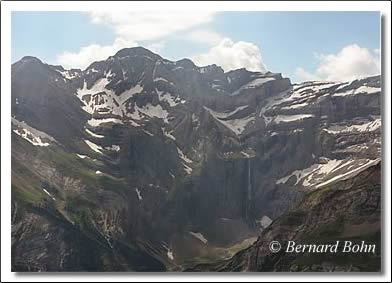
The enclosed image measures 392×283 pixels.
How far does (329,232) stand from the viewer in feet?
156

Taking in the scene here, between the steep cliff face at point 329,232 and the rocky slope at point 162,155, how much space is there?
21.2 feet

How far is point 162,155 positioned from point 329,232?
168 feet

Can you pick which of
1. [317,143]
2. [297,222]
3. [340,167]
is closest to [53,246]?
[297,222]

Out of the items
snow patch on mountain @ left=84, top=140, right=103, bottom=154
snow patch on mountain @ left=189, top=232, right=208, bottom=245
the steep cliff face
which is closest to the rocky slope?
snow patch on mountain @ left=189, top=232, right=208, bottom=245

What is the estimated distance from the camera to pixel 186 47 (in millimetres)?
52281

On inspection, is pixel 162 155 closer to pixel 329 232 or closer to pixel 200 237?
pixel 200 237

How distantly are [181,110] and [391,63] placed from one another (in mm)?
58818

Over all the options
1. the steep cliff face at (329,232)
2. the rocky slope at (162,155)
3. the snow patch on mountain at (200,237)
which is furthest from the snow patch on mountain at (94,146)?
the steep cliff face at (329,232)

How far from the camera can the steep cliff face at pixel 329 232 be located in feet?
136

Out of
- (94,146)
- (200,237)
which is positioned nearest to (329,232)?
(200,237)

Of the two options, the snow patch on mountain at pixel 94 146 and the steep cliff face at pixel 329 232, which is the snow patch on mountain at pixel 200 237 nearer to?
the steep cliff face at pixel 329 232

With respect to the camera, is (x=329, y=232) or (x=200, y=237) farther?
(x=200, y=237)

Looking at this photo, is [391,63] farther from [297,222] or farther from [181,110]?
[181,110]

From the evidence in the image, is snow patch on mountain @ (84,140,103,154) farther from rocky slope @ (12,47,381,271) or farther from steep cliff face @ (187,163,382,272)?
steep cliff face @ (187,163,382,272)
